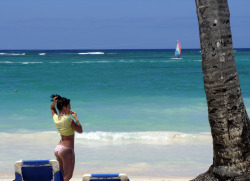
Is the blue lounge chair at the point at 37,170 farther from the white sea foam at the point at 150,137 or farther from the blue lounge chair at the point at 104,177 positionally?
the white sea foam at the point at 150,137

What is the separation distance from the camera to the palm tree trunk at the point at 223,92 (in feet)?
16.2

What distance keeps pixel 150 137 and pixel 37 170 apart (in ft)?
23.7

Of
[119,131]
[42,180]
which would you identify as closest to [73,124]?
[42,180]

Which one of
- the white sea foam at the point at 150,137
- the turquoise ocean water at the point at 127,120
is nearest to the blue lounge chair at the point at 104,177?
the turquoise ocean water at the point at 127,120

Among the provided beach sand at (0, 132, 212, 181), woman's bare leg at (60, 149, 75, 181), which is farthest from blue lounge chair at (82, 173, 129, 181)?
beach sand at (0, 132, 212, 181)

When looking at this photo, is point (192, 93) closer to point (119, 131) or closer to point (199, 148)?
point (119, 131)

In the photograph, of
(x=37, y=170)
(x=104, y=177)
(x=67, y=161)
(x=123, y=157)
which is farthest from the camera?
(x=123, y=157)

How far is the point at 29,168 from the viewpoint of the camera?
468 cm

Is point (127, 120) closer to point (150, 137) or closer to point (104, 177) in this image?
point (150, 137)

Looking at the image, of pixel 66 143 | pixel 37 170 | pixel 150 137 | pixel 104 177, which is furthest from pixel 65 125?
pixel 150 137

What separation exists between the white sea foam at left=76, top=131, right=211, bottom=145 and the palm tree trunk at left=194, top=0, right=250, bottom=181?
5.97 meters

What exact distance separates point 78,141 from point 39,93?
45.2 ft

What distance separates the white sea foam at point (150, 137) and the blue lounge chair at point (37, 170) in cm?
660

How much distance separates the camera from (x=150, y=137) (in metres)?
11.8
